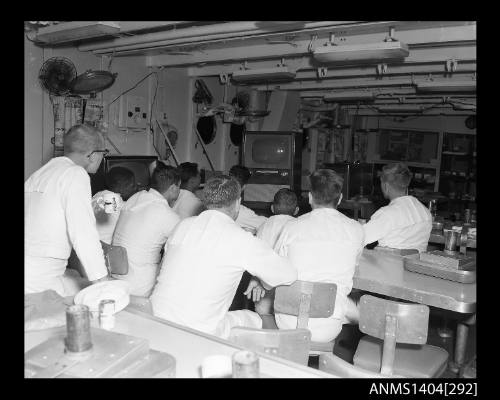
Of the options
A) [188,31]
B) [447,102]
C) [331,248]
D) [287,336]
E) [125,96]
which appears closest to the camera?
[287,336]

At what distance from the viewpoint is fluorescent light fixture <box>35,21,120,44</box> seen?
4.19 meters

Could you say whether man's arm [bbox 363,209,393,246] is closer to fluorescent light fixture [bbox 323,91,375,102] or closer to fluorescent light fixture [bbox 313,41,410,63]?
fluorescent light fixture [bbox 313,41,410,63]

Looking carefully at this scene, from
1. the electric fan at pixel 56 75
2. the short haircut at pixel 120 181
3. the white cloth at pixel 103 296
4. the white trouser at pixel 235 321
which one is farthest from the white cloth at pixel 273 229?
the electric fan at pixel 56 75

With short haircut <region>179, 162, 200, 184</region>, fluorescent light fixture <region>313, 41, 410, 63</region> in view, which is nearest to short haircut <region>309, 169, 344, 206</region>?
fluorescent light fixture <region>313, 41, 410, 63</region>

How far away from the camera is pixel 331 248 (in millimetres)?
3055

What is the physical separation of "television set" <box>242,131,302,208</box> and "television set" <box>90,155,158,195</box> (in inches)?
80.6

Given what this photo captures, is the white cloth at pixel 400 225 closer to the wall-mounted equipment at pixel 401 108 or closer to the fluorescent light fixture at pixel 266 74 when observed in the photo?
the fluorescent light fixture at pixel 266 74

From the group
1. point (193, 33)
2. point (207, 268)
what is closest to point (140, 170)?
point (193, 33)

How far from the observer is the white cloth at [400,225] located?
4242 mm

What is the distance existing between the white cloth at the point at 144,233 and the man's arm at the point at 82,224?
0.88 meters

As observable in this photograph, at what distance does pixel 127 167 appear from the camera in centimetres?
610
